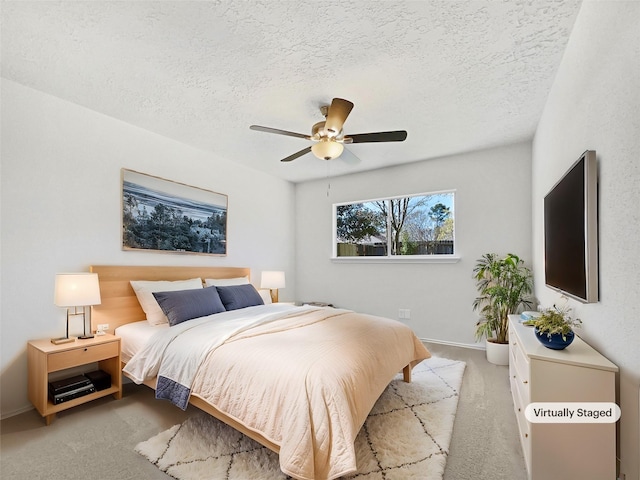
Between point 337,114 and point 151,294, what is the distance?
2.37 meters

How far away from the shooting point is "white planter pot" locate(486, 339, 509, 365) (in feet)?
11.1

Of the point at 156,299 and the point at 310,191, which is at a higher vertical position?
the point at 310,191

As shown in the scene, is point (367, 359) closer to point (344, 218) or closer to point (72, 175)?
point (72, 175)

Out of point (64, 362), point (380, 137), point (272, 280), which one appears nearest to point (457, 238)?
point (380, 137)

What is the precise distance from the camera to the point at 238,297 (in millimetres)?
3477

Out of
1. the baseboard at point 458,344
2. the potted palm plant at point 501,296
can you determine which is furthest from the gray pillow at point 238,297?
→ the potted palm plant at point 501,296

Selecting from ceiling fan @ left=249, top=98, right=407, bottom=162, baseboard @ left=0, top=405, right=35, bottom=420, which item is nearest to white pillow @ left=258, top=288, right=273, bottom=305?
ceiling fan @ left=249, top=98, right=407, bottom=162

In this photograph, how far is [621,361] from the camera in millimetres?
1285

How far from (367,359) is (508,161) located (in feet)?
10.6

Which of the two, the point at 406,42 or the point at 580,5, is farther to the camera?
the point at 406,42

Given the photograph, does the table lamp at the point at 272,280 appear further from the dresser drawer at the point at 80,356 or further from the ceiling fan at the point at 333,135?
the ceiling fan at the point at 333,135

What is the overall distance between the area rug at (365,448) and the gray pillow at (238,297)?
1.25 meters

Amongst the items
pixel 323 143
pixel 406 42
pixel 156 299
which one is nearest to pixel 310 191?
pixel 323 143

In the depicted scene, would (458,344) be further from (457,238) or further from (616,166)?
(616,166)
